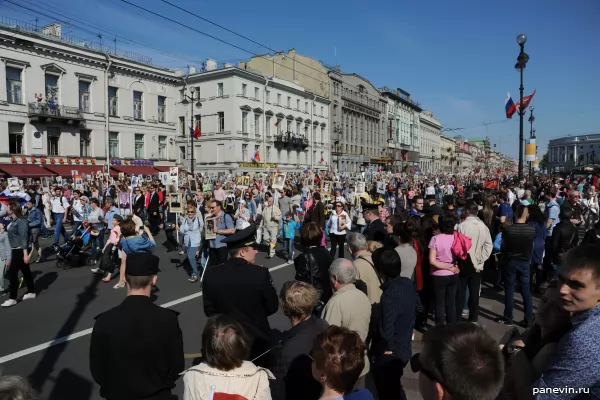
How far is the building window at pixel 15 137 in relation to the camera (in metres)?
30.3

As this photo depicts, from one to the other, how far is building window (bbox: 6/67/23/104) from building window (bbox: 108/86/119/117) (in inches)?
294

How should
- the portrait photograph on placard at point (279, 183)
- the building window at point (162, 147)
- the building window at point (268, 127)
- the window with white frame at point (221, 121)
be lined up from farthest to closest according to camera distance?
the building window at point (268, 127) < the window with white frame at point (221, 121) < the building window at point (162, 147) < the portrait photograph on placard at point (279, 183)

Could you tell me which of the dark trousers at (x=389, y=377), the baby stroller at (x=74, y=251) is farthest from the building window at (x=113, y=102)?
the dark trousers at (x=389, y=377)

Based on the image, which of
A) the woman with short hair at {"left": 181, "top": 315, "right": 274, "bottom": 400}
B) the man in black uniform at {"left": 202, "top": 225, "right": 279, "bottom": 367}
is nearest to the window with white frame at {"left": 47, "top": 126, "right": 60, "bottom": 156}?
the man in black uniform at {"left": 202, "top": 225, "right": 279, "bottom": 367}

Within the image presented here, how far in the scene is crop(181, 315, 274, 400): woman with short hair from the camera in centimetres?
236

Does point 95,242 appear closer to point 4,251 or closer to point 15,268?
point 15,268

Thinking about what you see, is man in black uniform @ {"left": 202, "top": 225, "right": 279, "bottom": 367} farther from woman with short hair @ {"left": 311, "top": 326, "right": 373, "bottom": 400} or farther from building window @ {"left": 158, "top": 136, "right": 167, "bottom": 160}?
building window @ {"left": 158, "top": 136, "right": 167, "bottom": 160}

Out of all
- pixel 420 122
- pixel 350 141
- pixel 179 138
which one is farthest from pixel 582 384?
pixel 420 122

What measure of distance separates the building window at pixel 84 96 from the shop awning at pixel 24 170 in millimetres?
6738

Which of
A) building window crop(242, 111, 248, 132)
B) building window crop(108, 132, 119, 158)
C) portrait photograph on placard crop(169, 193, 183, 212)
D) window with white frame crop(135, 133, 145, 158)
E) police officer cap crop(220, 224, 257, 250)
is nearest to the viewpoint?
police officer cap crop(220, 224, 257, 250)

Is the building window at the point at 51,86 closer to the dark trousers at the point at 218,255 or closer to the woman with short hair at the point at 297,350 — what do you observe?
the dark trousers at the point at 218,255

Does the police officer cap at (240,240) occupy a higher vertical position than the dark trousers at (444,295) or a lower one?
higher

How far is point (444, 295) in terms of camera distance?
5.70 metres

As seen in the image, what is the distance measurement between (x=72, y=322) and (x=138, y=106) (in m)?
37.6
